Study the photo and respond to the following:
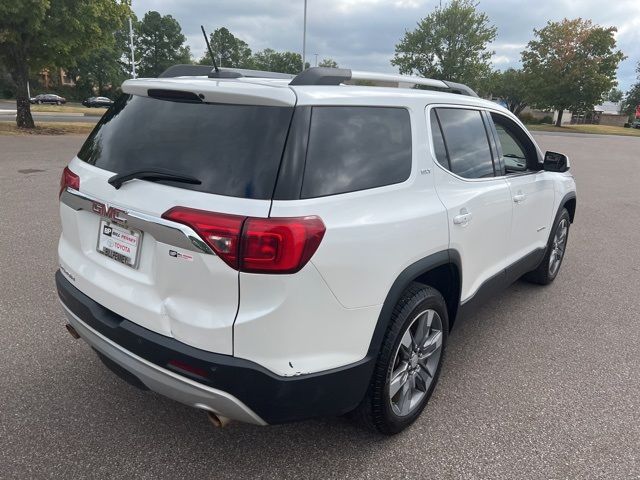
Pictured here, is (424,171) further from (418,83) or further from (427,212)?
(418,83)

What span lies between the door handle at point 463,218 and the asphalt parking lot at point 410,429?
1072mm

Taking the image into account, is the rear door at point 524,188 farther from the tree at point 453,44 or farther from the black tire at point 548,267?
the tree at point 453,44

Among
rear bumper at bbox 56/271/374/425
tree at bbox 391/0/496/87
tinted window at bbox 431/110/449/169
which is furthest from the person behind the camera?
tree at bbox 391/0/496/87

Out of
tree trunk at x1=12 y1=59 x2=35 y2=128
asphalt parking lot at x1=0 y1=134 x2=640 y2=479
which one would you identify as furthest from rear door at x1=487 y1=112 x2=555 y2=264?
tree trunk at x1=12 y1=59 x2=35 y2=128

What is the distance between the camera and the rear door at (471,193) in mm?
2648

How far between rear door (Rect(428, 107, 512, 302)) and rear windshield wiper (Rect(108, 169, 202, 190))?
51.4 inches

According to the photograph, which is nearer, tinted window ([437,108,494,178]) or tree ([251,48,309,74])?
tinted window ([437,108,494,178])

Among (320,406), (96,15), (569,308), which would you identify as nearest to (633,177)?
(569,308)

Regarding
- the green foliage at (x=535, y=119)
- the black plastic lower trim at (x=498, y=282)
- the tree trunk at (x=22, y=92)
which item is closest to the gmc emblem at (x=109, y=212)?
the black plastic lower trim at (x=498, y=282)

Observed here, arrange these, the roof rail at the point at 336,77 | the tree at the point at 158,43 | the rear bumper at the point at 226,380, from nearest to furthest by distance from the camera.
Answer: the rear bumper at the point at 226,380 → the roof rail at the point at 336,77 → the tree at the point at 158,43

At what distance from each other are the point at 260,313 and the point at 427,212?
3.39 feet

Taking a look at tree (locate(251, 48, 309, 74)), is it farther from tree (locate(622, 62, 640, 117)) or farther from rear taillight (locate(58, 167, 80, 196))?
rear taillight (locate(58, 167, 80, 196))

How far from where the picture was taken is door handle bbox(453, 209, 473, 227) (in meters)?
2.63

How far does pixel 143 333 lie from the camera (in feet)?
6.72
